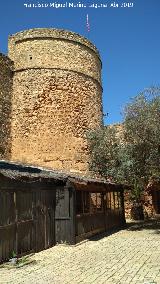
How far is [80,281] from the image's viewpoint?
24.8 ft

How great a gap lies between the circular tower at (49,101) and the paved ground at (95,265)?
9.97 meters

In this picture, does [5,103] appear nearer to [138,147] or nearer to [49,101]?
[49,101]

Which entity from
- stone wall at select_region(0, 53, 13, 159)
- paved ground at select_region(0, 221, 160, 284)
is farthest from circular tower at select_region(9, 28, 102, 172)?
paved ground at select_region(0, 221, 160, 284)

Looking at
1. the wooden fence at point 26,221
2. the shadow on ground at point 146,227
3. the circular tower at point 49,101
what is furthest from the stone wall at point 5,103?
the wooden fence at point 26,221

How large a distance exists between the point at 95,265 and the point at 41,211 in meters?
3.55

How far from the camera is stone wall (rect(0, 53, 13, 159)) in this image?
21.5m

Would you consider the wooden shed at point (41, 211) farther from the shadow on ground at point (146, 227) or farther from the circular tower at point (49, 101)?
the circular tower at point (49, 101)

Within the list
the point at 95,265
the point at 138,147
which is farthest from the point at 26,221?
the point at 138,147

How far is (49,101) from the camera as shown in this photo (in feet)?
74.2

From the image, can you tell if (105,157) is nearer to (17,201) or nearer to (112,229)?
(112,229)

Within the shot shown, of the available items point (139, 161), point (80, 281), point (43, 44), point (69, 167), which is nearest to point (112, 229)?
point (139, 161)

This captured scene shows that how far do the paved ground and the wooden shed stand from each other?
2.09 ft

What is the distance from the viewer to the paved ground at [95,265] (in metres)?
7.71

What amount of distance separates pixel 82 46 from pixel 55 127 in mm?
6029
